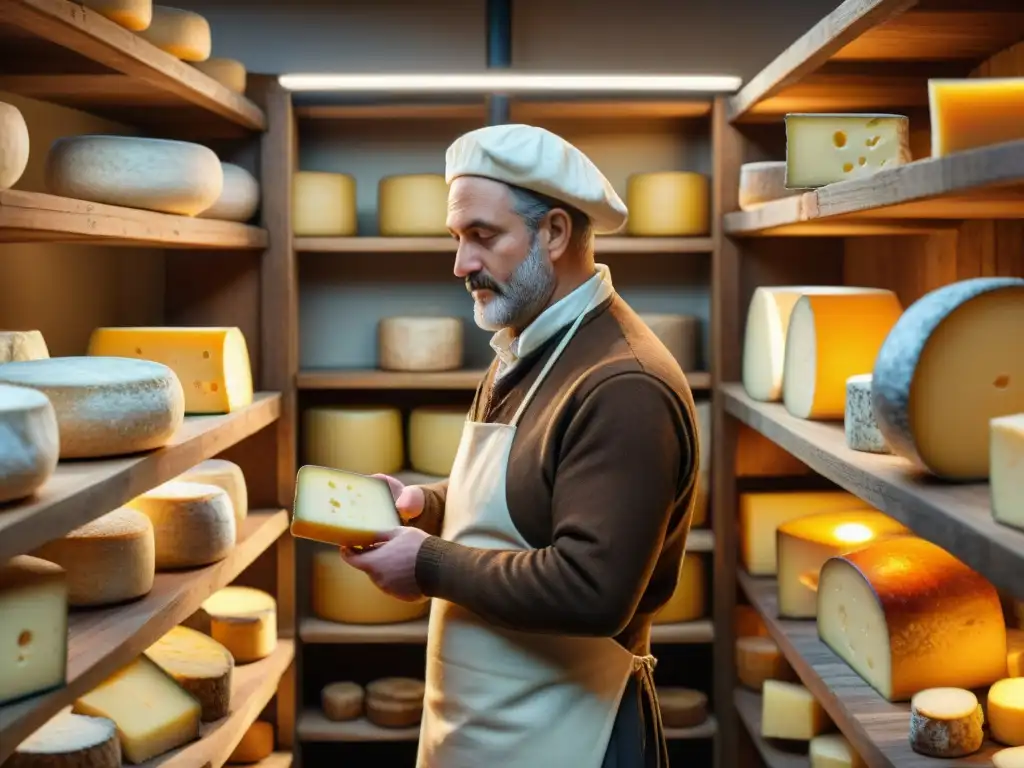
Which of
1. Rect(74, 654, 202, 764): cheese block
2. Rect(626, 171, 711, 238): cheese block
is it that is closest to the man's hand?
Rect(74, 654, 202, 764): cheese block

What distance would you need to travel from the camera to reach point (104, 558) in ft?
6.86

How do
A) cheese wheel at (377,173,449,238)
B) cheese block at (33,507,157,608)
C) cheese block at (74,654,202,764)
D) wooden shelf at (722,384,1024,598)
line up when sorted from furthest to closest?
cheese wheel at (377,173,449,238), cheese block at (74,654,202,764), cheese block at (33,507,157,608), wooden shelf at (722,384,1024,598)

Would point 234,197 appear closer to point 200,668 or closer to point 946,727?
point 200,668

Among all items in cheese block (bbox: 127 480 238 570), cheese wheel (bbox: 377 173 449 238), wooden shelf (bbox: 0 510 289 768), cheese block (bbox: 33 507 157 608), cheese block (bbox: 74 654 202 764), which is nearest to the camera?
wooden shelf (bbox: 0 510 289 768)

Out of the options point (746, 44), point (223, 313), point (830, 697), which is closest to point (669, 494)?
point (830, 697)

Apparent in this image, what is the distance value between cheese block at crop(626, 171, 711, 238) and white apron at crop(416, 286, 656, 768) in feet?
4.80

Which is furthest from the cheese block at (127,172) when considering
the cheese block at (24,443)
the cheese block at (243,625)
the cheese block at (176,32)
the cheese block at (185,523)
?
the cheese block at (243,625)

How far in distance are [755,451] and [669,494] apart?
164 cm

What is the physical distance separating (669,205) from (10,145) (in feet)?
6.65

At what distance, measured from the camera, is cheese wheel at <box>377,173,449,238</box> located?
339cm

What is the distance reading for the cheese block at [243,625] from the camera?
3012 mm

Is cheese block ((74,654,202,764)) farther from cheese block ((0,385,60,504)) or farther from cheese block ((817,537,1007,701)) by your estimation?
cheese block ((817,537,1007,701))

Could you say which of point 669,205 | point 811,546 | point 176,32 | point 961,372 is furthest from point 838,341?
point 176,32

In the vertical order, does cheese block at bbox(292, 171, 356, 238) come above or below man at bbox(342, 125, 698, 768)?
above
